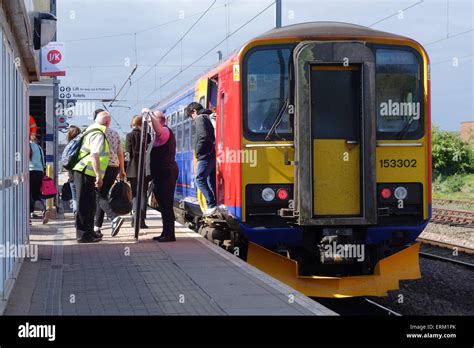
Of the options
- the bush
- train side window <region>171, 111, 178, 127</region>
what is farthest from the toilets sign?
the bush

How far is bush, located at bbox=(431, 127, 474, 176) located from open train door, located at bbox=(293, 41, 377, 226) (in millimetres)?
33309

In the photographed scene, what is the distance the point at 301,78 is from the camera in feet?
30.2

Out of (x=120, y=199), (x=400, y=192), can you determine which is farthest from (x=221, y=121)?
(x=400, y=192)

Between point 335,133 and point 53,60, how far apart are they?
32.1 feet

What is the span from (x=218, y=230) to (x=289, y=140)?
2.19 metres

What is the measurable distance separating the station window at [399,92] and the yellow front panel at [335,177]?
0.61m

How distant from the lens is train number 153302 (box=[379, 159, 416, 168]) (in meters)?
9.58

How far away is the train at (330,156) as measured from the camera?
9258 millimetres

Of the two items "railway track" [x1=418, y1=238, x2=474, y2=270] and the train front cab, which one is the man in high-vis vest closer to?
the train front cab

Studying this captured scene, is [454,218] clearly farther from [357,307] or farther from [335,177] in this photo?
[335,177]

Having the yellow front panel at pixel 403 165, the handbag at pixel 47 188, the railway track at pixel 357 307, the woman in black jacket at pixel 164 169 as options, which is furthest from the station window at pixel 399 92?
the handbag at pixel 47 188

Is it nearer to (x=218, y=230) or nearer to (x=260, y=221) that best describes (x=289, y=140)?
(x=260, y=221)

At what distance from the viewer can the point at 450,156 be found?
4191 cm
